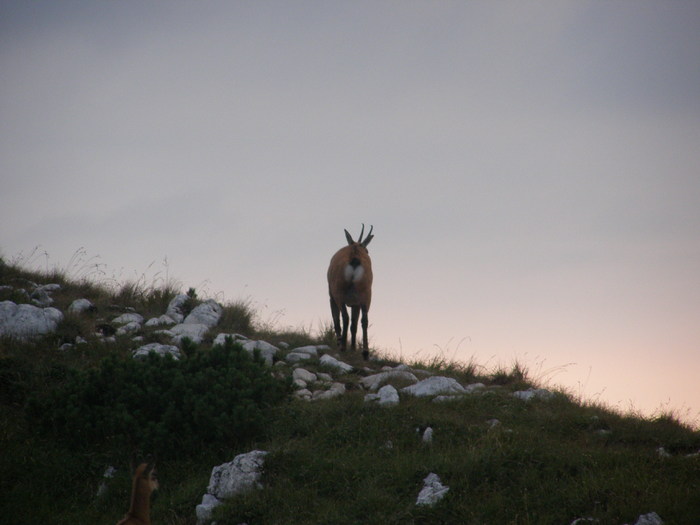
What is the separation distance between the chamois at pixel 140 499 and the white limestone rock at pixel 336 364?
5.61 meters

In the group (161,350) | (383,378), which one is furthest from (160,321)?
(383,378)

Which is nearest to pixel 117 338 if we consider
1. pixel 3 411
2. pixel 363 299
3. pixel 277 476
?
pixel 3 411

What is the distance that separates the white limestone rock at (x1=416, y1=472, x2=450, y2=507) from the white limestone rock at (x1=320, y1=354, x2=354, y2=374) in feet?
15.5

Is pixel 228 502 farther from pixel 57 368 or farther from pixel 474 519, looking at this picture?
pixel 57 368

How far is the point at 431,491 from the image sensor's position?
6.83 m

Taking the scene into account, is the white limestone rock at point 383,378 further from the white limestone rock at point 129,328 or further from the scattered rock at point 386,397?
the white limestone rock at point 129,328

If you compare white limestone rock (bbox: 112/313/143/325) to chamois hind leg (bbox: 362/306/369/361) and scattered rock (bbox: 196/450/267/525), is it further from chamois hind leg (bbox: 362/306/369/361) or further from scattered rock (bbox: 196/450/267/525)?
scattered rock (bbox: 196/450/267/525)

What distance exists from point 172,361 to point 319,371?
3.07m

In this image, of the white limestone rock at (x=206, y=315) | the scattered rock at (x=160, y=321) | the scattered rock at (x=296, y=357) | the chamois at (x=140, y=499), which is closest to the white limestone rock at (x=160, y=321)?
the scattered rock at (x=160, y=321)

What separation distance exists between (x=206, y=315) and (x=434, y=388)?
6200 mm

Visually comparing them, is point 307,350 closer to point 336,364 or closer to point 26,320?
point 336,364

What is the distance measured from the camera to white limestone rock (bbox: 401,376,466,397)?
9945 mm

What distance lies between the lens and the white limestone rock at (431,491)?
6.68 metres

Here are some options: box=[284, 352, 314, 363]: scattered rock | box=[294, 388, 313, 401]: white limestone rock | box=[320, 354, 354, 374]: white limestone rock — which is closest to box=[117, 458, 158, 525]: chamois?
box=[294, 388, 313, 401]: white limestone rock
